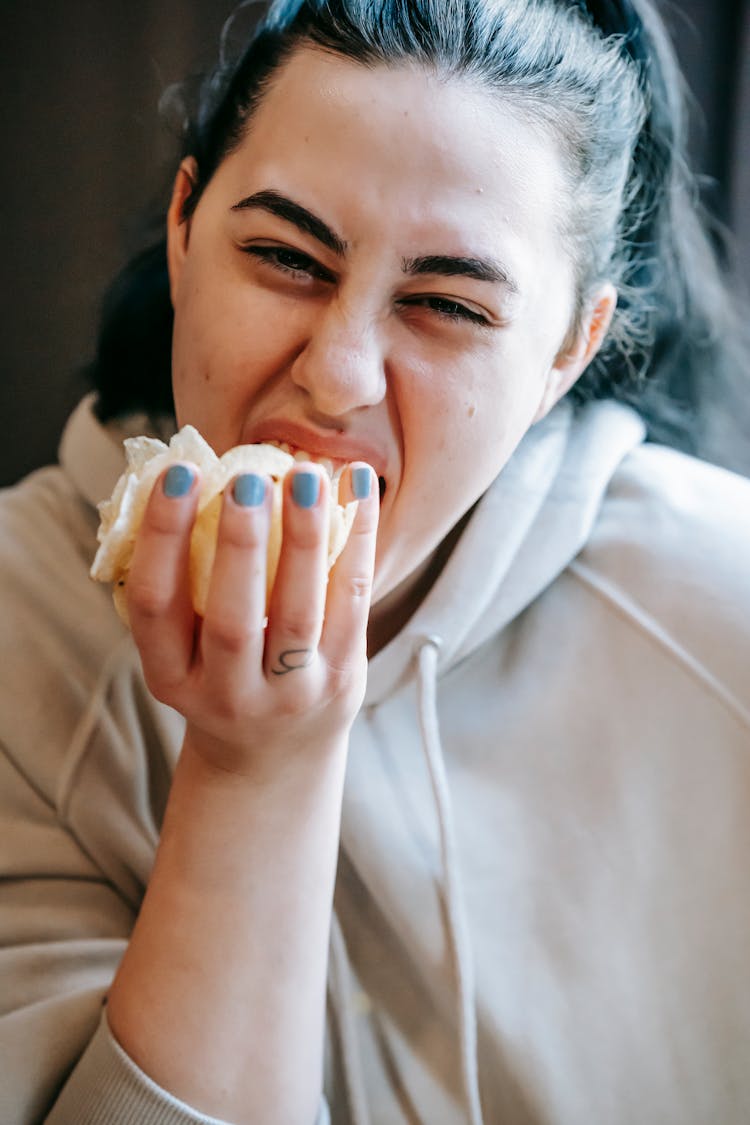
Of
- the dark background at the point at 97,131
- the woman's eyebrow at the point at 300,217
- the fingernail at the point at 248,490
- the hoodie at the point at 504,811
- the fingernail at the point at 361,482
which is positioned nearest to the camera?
the fingernail at the point at 248,490

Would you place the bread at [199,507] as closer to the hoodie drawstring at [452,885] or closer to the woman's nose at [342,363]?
the woman's nose at [342,363]

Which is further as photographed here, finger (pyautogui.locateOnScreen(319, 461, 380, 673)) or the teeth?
the teeth

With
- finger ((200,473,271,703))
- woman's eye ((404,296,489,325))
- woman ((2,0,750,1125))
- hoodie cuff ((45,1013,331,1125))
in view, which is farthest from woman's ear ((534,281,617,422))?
hoodie cuff ((45,1013,331,1125))

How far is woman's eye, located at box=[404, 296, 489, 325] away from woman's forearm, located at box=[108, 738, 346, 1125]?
367mm

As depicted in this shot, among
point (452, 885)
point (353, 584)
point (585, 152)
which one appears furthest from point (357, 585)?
point (585, 152)

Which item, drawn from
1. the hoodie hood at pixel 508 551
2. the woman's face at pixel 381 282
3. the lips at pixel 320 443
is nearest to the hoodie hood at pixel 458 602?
the hoodie hood at pixel 508 551

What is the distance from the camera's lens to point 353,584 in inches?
27.6

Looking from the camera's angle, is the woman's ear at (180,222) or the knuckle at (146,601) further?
the woman's ear at (180,222)

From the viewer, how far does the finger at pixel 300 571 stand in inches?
24.5

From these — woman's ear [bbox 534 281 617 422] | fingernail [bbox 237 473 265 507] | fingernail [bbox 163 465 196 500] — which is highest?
fingernail [bbox 237 473 265 507]

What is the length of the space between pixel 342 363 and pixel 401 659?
13.6 inches

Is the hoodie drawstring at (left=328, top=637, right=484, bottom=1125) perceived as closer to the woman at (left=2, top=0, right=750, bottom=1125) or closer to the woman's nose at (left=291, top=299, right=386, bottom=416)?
the woman at (left=2, top=0, right=750, bottom=1125)

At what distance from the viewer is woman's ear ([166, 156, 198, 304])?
1032mm

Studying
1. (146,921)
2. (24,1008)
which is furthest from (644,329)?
(24,1008)
